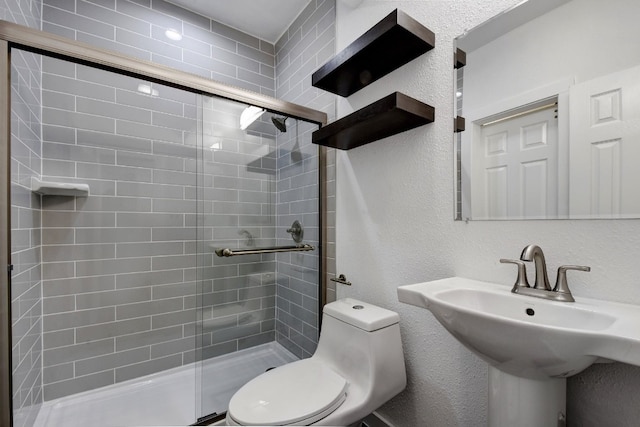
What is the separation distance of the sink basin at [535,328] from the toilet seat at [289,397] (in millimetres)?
492

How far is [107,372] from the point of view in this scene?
1.82 m

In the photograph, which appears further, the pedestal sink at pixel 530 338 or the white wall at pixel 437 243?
the white wall at pixel 437 243

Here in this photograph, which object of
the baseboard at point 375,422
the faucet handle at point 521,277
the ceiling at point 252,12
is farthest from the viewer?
the ceiling at point 252,12

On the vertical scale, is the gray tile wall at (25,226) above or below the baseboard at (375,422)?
above

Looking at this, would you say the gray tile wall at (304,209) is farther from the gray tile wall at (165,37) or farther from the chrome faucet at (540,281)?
the chrome faucet at (540,281)

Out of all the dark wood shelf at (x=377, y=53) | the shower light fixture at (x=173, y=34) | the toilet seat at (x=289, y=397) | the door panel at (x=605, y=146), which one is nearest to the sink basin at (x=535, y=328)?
the door panel at (x=605, y=146)

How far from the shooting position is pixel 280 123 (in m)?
1.75

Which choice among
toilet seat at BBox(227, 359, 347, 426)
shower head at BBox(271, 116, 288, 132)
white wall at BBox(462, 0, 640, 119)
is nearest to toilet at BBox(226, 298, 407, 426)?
toilet seat at BBox(227, 359, 347, 426)

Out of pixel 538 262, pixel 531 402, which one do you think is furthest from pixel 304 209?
pixel 531 402

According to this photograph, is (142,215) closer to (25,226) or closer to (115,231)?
(115,231)

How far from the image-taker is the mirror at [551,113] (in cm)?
78

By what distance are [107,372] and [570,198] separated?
254 cm

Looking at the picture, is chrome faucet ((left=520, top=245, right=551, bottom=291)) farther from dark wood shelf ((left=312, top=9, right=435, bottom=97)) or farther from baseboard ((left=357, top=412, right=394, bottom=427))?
baseboard ((left=357, top=412, right=394, bottom=427))

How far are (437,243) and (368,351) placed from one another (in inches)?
20.8
